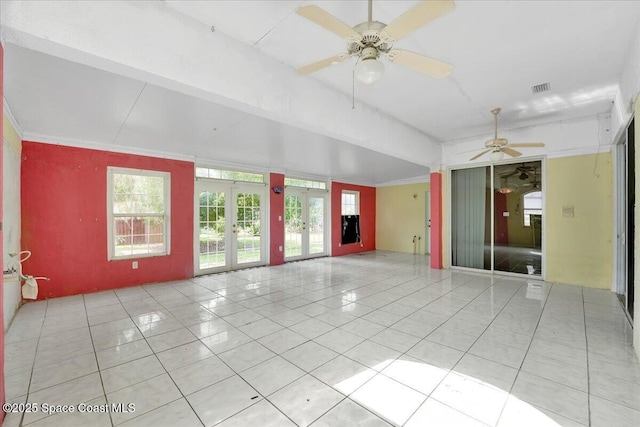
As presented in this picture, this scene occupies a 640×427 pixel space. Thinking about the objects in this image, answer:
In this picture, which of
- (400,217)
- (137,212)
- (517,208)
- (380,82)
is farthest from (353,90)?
(400,217)

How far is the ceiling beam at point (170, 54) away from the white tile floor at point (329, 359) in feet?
7.74

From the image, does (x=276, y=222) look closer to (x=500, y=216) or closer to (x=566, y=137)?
(x=500, y=216)

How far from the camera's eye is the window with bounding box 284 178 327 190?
25.0 ft

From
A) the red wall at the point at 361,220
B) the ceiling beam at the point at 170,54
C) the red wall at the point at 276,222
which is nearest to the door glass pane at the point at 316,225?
the red wall at the point at 361,220

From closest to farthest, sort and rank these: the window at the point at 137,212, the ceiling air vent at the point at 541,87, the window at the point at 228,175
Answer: the ceiling air vent at the point at 541,87 → the window at the point at 137,212 → the window at the point at 228,175

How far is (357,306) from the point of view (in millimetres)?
3822

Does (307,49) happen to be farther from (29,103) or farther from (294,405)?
(29,103)

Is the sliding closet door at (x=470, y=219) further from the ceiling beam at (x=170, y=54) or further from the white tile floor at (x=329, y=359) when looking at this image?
the ceiling beam at (x=170, y=54)

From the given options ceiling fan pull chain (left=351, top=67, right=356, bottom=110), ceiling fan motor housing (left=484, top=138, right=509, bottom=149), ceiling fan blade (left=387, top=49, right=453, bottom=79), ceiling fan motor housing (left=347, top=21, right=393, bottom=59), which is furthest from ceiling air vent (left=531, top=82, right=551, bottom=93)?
ceiling fan motor housing (left=347, top=21, right=393, bottom=59)

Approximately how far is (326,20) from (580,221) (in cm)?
566

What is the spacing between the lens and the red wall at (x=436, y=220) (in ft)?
21.2

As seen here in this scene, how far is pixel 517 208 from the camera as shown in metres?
6.19

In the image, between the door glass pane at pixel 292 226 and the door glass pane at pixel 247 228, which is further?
the door glass pane at pixel 292 226

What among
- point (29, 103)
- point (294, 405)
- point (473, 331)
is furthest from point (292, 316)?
point (29, 103)
